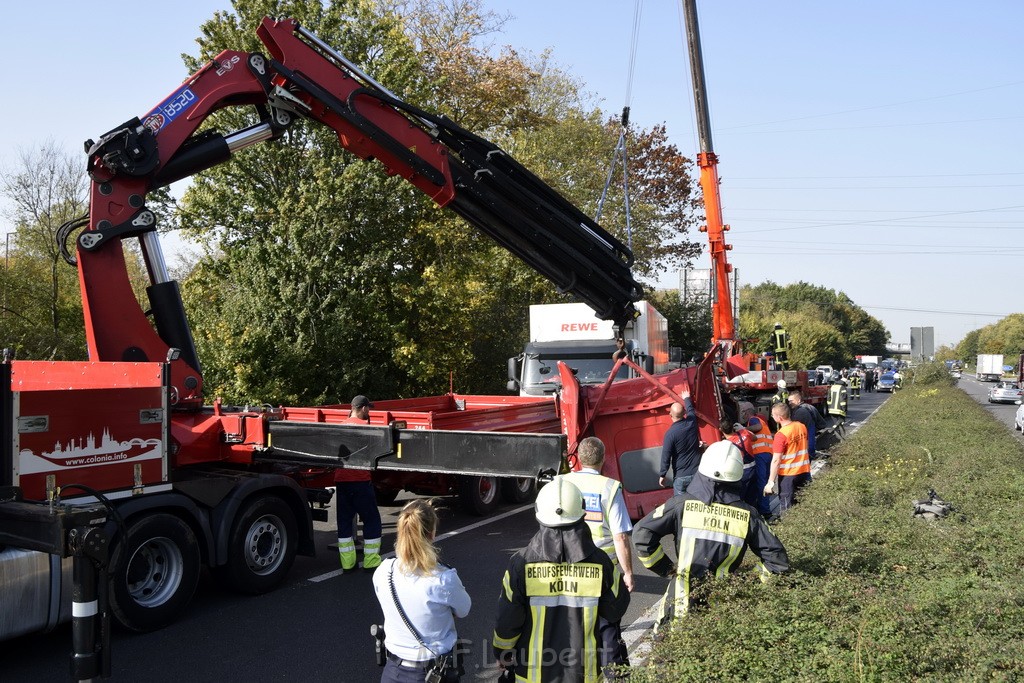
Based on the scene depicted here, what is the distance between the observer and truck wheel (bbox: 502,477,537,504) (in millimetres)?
12398

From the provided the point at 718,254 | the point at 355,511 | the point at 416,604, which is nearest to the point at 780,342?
the point at 718,254

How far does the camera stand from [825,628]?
4.39m

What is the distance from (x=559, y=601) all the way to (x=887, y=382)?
63.6 meters

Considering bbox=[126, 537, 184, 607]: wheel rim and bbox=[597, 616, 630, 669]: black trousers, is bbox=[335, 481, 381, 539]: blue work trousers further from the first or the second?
bbox=[597, 616, 630, 669]: black trousers

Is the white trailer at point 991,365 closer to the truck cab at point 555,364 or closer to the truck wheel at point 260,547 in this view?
the truck cab at point 555,364

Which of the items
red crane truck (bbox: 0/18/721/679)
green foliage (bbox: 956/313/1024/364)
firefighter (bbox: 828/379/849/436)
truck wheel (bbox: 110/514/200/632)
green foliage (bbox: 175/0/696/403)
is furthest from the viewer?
green foliage (bbox: 956/313/1024/364)

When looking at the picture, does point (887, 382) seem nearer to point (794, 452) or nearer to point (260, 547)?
point (794, 452)

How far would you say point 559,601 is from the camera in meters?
3.86

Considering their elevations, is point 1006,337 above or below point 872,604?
above

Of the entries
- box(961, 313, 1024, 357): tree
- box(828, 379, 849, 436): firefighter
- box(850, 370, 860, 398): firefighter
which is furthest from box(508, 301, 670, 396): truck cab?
box(961, 313, 1024, 357): tree

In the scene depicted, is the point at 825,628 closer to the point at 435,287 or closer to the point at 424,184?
the point at 424,184

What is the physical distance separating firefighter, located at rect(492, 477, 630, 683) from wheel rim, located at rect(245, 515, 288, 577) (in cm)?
464

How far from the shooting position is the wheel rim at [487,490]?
459 inches

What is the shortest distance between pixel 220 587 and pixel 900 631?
233 inches
